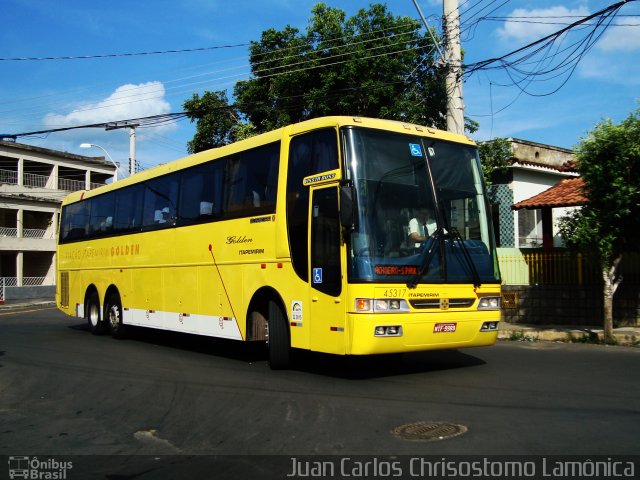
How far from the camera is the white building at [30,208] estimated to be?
45.6 m

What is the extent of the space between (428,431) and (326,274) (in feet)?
9.41

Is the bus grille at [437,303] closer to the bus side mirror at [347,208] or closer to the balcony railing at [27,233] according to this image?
the bus side mirror at [347,208]

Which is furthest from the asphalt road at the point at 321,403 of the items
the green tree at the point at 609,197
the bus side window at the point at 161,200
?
the bus side window at the point at 161,200

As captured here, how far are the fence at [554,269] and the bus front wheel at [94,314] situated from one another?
10831 mm

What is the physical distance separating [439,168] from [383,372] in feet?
10.5

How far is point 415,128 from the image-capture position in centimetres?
881

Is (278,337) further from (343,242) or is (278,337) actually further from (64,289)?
(64,289)

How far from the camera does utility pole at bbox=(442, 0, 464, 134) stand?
14773mm

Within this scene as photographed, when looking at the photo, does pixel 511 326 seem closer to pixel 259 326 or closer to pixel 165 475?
pixel 259 326

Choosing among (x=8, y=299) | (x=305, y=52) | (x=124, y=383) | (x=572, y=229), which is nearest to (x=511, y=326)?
(x=572, y=229)

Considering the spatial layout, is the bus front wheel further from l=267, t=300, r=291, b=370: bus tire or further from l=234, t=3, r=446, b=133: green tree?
l=234, t=3, r=446, b=133: green tree

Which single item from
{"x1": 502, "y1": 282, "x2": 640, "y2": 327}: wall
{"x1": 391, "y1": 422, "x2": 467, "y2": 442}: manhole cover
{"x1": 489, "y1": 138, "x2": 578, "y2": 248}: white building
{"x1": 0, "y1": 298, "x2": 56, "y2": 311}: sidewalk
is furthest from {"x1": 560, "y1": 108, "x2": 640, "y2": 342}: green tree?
{"x1": 0, "y1": 298, "x2": 56, "y2": 311}: sidewalk

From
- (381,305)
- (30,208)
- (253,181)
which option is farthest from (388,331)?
(30,208)

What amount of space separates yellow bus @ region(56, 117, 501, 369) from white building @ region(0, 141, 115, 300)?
39681 mm
